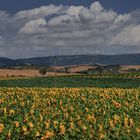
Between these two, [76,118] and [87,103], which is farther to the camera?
[87,103]

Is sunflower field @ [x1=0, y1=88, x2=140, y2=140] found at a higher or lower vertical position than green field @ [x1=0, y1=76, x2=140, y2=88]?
higher

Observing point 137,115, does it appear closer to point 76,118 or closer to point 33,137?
point 76,118

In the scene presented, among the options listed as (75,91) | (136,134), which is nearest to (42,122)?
(136,134)

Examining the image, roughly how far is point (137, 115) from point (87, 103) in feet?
27.5

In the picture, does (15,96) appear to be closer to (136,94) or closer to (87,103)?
(87,103)

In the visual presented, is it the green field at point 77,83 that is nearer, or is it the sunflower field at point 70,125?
the sunflower field at point 70,125

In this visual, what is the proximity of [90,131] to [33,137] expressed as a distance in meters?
2.47

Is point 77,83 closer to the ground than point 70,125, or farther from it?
closer to the ground

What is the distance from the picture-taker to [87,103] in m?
33.1

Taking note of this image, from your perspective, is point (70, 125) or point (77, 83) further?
point (77, 83)

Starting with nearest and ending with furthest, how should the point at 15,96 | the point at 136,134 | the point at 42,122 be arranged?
the point at 136,134, the point at 42,122, the point at 15,96

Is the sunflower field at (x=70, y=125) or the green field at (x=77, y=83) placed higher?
the sunflower field at (x=70, y=125)

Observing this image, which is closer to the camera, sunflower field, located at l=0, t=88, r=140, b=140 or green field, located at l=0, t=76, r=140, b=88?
Answer: sunflower field, located at l=0, t=88, r=140, b=140

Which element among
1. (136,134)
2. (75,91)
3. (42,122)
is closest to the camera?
(136,134)
